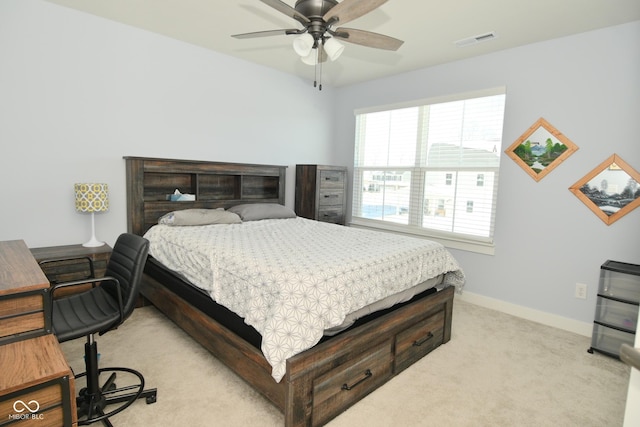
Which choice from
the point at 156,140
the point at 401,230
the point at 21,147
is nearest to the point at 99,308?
the point at 21,147

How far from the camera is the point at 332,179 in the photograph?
4.69 meters

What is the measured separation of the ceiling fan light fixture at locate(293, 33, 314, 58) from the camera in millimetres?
2152

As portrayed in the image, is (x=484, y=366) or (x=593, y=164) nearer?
(x=484, y=366)

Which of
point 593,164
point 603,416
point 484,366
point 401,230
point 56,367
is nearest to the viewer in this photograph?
point 56,367

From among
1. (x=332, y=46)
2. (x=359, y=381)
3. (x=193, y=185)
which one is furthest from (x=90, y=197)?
(x=359, y=381)

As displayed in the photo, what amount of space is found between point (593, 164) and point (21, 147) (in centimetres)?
488

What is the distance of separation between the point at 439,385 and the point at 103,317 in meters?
2.05

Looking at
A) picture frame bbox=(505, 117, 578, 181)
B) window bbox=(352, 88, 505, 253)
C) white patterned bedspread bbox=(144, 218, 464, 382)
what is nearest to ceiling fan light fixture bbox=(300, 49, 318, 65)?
white patterned bedspread bbox=(144, 218, 464, 382)

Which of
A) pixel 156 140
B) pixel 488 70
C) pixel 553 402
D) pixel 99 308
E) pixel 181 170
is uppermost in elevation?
pixel 488 70

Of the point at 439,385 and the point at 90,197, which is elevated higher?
the point at 90,197

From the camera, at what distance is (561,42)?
10.3 feet

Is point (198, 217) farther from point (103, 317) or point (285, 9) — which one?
point (285, 9)

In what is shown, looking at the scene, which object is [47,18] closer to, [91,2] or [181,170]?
[91,2]

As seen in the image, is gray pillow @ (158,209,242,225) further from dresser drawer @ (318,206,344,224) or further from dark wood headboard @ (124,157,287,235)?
dresser drawer @ (318,206,344,224)
